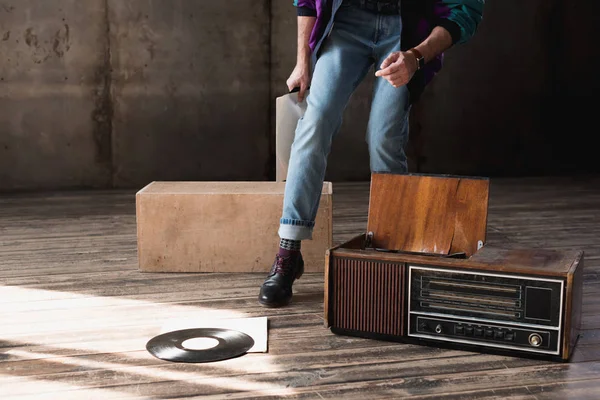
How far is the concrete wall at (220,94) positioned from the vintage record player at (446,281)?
10.8 ft

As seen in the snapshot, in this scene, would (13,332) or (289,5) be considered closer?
(13,332)

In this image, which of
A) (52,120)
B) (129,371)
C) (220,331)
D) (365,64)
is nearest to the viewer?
(129,371)

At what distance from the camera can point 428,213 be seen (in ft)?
6.81

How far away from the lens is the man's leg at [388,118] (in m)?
2.27

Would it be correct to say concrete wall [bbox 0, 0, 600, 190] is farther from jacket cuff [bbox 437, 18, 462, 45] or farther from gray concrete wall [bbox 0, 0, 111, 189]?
jacket cuff [bbox 437, 18, 462, 45]

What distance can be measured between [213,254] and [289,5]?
304cm

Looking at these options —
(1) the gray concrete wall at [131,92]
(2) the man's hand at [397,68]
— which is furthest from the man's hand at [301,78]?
(1) the gray concrete wall at [131,92]

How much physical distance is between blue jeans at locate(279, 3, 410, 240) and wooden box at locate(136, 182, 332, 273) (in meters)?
0.47

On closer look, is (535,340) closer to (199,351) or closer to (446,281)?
(446,281)

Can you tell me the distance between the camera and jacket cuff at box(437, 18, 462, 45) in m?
2.25

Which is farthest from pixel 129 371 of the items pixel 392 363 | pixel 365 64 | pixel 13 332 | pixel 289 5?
pixel 289 5

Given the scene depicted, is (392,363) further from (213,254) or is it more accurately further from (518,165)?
(518,165)

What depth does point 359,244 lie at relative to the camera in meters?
2.08

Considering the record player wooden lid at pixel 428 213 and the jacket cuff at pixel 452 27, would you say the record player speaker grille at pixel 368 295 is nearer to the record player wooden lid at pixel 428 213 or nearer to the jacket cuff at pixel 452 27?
the record player wooden lid at pixel 428 213
